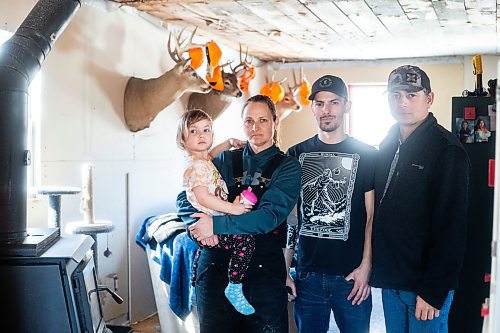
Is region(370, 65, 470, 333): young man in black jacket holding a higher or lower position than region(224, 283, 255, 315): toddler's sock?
higher

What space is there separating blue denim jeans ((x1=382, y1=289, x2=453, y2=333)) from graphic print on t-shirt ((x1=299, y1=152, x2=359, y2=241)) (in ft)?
1.04

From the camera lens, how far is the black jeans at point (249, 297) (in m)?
2.29

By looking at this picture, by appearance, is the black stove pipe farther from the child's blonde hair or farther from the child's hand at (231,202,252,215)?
the child's hand at (231,202,252,215)

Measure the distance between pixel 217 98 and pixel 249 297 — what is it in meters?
3.35

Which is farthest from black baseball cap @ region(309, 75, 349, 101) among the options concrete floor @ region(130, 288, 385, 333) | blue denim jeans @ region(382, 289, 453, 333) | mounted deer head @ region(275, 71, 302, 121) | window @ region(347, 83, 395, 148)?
window @ region(347, 83, 395, 148)

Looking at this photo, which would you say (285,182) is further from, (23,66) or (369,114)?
(369,114)

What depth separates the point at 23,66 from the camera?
84.9 inches

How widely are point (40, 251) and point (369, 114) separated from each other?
6.41m

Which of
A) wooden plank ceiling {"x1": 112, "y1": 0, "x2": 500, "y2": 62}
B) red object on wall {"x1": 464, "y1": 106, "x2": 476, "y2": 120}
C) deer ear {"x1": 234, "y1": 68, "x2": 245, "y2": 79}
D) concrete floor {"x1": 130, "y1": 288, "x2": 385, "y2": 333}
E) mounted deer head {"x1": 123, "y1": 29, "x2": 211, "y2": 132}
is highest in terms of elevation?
wooden plank ceiling {"x1": 112, "y1": 0, "x2": 500, "y2": 62}

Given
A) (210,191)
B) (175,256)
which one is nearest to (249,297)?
(210,191)

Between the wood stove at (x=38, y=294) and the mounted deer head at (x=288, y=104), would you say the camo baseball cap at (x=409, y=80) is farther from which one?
the mounted deer head at (x=288, y=104)

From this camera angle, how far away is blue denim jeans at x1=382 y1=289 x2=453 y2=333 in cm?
222

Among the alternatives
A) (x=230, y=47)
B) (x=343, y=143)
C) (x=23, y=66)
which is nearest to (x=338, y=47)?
(x=230, y=47)

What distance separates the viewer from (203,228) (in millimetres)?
2256
